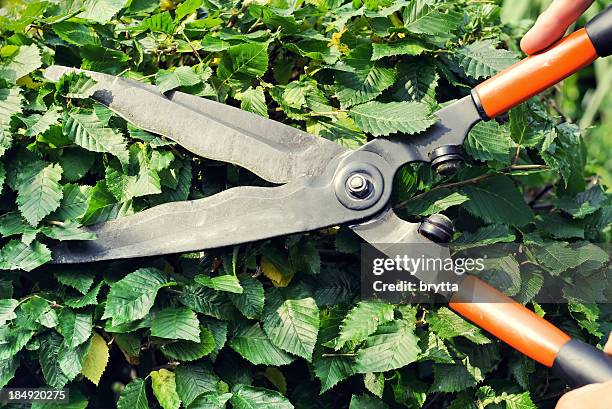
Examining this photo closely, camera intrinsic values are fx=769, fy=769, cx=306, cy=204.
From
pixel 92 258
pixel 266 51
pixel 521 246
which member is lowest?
pixel 521 246

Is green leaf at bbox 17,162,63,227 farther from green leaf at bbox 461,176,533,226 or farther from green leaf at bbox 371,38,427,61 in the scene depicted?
green leaf at bbox 461,176,533,226

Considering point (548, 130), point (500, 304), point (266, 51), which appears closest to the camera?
point (500, 304)

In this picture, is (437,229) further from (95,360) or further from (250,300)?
(95,360)

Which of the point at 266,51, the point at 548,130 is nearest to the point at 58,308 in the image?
the point at 266,51

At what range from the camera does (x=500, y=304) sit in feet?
4.12

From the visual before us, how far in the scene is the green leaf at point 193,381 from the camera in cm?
129

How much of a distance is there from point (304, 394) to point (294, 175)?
0.41m

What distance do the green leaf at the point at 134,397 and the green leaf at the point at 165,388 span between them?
2cm

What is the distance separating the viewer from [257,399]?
1295 millimetres

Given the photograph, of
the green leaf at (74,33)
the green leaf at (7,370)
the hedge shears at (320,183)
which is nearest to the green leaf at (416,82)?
the hedge shears at (320,183)

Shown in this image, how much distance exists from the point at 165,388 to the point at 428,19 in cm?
81

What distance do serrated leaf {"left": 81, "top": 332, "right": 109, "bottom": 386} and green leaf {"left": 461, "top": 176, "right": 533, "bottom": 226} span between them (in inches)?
27.5

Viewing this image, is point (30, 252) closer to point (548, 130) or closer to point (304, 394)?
point (304, 394)

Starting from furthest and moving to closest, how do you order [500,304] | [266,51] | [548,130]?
[548,130], [266,51], [500,304]
